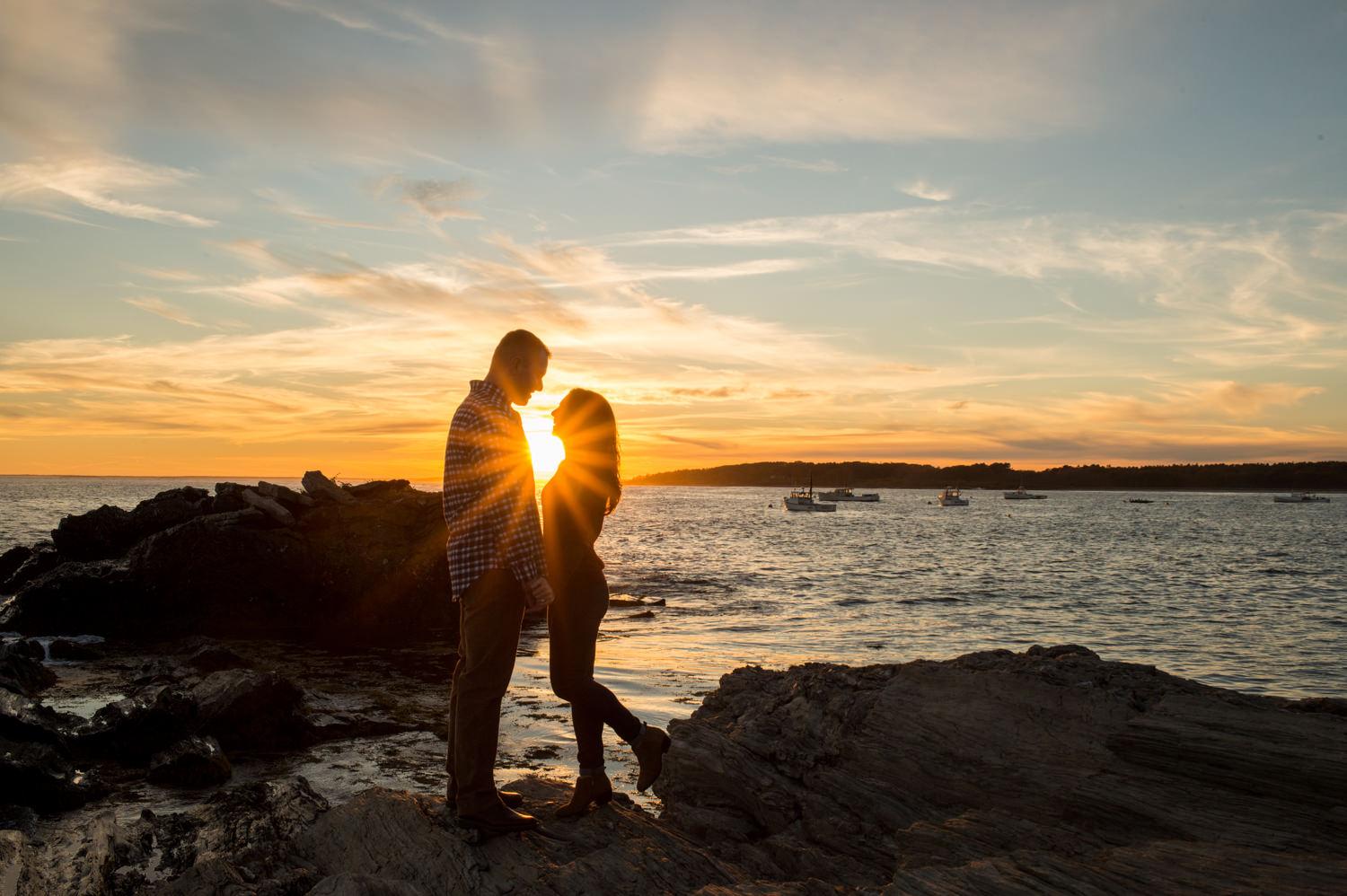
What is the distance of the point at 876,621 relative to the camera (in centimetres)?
2019

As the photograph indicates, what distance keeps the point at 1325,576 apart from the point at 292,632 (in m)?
40.2

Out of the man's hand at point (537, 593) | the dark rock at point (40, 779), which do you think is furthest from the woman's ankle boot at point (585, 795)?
the dark rock at point (40, 779)

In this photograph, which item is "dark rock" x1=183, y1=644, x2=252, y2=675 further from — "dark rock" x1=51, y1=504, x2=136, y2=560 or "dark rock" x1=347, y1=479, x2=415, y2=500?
"dark rock" x1=51, y1=504, x2=136, y2=560

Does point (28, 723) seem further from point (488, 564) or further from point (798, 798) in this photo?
point (798, 798)

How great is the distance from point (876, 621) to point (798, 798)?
15.4 metres

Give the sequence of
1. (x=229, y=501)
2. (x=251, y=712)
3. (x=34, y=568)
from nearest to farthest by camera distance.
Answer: (x=251, y=712) < (x=229, y=501) < (x=34, y=568)

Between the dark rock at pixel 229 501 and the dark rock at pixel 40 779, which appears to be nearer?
the dark rock at pixel 40 779

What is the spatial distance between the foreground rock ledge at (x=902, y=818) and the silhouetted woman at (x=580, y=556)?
1.46ft

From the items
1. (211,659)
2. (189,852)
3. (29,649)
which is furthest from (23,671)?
(189,852)

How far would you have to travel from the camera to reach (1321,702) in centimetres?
542

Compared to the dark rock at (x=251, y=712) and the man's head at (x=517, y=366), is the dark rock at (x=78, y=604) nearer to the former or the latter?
the dark rock at (x=251, y=712)

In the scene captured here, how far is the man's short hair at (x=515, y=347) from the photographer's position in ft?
14.6

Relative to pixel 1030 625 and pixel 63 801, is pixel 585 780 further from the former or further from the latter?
pixel 1030 625

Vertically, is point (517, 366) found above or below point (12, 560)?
above
